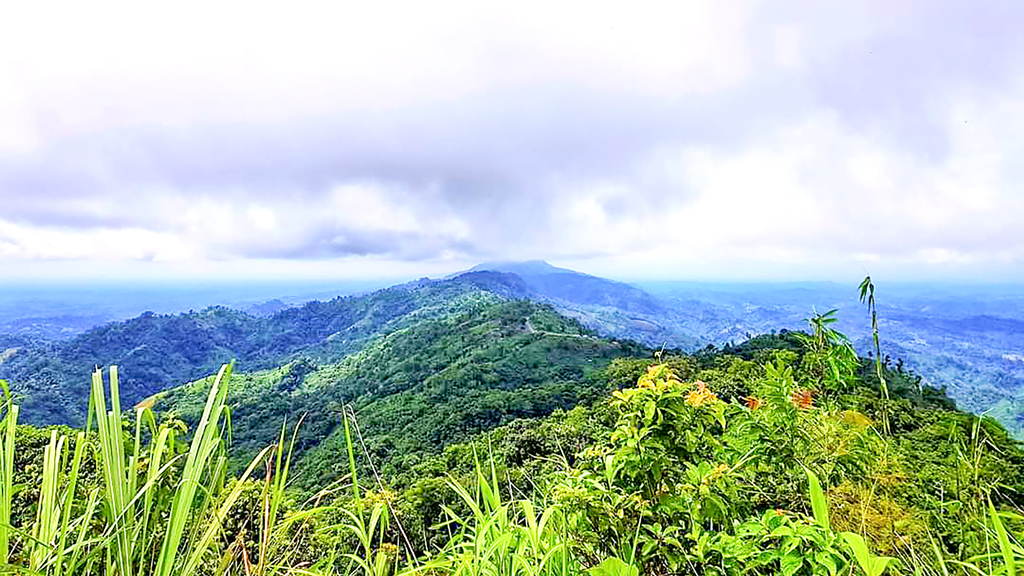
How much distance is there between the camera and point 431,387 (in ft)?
128

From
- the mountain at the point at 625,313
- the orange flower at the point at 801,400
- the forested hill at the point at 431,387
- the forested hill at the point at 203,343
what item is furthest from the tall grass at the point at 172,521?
the mountain at the point at 625,313

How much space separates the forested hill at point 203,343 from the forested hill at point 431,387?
17731 mm

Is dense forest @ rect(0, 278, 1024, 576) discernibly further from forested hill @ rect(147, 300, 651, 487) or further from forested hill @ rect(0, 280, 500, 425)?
forested hill @ rect(0, 280, 500, 425)

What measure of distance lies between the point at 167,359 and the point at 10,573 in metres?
88.5

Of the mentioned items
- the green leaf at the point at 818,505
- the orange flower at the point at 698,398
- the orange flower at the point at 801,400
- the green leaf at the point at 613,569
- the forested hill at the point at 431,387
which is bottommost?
the forested hill at the point at 431,387

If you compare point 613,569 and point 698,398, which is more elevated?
point 698,398

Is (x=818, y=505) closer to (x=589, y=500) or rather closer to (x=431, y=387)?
(x=589, y=500)

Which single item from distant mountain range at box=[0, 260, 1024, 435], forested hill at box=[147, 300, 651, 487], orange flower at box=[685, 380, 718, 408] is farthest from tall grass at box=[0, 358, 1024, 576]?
distant mountain range at box=[0, 260, 1024, 435]

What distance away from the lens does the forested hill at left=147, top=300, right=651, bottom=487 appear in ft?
94.3

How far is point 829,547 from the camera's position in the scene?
86 cm

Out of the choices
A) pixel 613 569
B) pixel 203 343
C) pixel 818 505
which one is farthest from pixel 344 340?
pixel 818 505

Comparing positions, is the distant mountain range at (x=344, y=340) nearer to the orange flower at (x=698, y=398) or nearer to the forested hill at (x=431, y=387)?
the forested hill at (x=431, y=387)

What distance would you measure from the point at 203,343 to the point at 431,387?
199 ft

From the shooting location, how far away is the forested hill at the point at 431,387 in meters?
28.7
